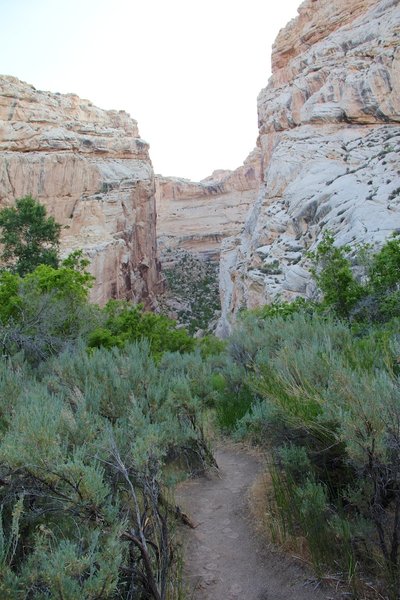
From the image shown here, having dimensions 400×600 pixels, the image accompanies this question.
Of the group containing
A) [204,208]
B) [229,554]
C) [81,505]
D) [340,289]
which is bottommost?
[229,554]

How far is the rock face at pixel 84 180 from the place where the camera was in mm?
40469

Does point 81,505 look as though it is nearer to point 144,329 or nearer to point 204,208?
point 144,329

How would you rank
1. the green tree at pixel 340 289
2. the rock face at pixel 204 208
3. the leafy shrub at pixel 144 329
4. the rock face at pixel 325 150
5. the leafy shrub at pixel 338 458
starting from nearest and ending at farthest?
1. the leafy shrub at pixel 338 458
2. the green tree at pixel 340 289
3. the leafy shrub at pixel 144 329
4. the rock face at pixel 325 150
5. the rock face at pixel 204 208

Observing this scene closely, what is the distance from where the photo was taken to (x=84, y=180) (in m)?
43.8

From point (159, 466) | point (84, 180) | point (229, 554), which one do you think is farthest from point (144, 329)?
point (84, 180)

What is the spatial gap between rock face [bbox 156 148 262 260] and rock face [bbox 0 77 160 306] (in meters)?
27.8

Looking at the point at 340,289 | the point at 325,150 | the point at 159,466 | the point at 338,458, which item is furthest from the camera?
the point at 325,150

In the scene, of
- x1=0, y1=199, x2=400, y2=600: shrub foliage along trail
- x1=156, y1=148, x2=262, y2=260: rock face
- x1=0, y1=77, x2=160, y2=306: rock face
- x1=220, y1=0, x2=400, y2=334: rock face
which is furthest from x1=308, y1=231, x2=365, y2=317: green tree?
x1=156, y1=148, x2=262, y2=260: rock face

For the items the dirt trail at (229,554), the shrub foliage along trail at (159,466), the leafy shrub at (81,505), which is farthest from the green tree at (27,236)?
the dirt trail at (229,554)

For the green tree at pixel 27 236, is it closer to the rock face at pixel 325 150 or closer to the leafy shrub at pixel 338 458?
the rock face at pixel 325 150

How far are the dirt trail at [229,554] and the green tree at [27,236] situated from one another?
2271cm

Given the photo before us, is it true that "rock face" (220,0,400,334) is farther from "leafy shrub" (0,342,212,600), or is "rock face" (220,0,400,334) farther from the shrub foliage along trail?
"leafy shrub" (0,342,212,600)

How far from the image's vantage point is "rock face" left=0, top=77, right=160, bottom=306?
40469 mm

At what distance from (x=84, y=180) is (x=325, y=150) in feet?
81.9
